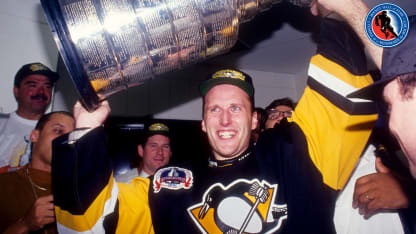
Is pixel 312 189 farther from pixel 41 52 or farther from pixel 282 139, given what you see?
pixel 41 52

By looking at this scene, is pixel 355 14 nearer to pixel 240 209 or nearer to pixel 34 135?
pixel 240 209

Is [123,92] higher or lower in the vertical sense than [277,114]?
higher

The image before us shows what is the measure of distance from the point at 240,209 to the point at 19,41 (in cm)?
198

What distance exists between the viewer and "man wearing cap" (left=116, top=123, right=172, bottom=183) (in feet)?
8.39

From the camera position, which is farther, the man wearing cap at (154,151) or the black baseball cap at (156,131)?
the black baseball cap at (156,131)

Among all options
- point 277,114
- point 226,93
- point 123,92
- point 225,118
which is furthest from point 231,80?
point 123,92

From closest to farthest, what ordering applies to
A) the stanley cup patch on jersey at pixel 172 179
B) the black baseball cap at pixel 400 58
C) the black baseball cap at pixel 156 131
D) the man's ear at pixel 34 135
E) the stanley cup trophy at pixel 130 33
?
the black baseball cap at pixel 400 58
the stanley cup trophy at pixel 130 33
the stanley cup patch on jersey at pixel 172 179
the man's ear at pixel 34 135
the black baseball cap at pixel 156 131

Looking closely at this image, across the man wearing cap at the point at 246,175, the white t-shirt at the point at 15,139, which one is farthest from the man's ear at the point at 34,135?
the man wearing cap at the point at 246,175

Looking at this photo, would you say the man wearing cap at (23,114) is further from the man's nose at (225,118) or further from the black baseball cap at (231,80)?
the man's nose at (225,118)

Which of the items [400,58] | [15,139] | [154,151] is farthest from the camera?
[154,151]

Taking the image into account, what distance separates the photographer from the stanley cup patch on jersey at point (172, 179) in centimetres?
112

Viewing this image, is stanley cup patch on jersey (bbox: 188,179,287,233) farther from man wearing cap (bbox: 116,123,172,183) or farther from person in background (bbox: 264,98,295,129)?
man wearing cap (bbox: 116,123,172,183)

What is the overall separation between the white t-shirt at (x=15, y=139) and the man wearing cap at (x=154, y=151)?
1.04 meters

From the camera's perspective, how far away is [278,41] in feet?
10.5
